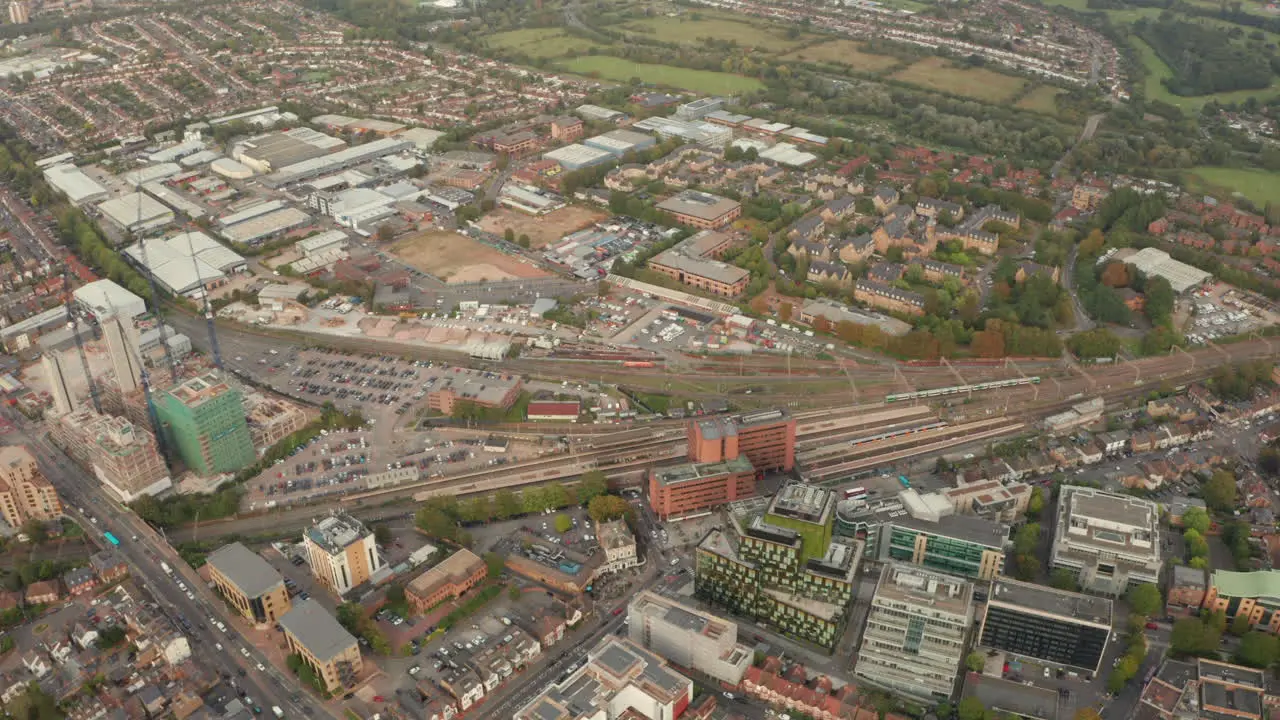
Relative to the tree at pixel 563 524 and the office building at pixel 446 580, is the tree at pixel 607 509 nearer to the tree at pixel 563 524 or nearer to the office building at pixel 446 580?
the tree at pixel 563 524

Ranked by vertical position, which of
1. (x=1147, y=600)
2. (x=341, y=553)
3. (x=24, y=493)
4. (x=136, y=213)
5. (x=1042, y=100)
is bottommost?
(x=1147, y=600)

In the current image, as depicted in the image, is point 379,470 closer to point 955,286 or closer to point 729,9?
point 955,286

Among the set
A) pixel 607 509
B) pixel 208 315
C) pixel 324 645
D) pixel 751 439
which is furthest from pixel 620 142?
pixel 324 645

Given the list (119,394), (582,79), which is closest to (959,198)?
(582,79)

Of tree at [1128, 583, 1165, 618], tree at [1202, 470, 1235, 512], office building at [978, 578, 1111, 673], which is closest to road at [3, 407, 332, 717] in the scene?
office building at [978, 578, 1111, 673]

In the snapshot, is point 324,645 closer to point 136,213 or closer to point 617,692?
point 617,692

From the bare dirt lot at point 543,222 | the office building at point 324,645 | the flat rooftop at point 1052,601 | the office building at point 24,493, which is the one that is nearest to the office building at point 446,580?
the office building at point 324,645

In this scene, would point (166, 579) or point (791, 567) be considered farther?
point (166, 579)
